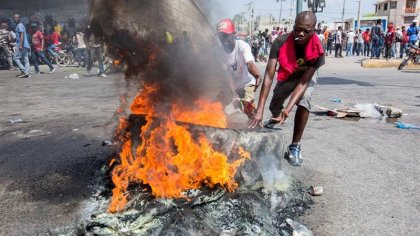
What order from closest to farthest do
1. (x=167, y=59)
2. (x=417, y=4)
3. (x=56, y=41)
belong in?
1. (x=167, y=59)
2. (x=56, y=41)
3. (x=417, y=4)

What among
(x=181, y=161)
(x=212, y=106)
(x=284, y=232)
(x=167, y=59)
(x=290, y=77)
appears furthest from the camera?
(x=290, y=77)

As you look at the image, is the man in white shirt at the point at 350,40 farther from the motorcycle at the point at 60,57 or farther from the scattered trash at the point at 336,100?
the motorcycle at the point at 60,57

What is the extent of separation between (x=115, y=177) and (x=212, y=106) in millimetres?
1304

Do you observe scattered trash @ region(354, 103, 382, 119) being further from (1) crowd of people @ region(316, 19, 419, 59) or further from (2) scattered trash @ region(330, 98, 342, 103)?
(1) crowd of people @ region(316, 19, 419, 59)

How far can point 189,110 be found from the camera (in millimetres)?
3723

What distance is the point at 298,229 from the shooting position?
2.84 metres

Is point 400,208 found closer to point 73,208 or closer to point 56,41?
point 73,208

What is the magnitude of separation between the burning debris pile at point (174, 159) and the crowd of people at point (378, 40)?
47.4 ft

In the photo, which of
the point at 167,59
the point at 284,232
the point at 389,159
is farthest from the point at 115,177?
the point at 389,159

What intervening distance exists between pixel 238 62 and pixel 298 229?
9.99 ft

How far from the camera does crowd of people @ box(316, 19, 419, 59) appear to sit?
802 inches

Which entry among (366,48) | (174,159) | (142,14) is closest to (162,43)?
(142,14)

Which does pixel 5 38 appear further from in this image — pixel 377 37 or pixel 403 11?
pixel 403 11

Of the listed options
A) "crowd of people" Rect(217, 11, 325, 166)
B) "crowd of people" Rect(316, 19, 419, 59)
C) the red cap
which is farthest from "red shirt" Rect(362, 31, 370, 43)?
the red cap
